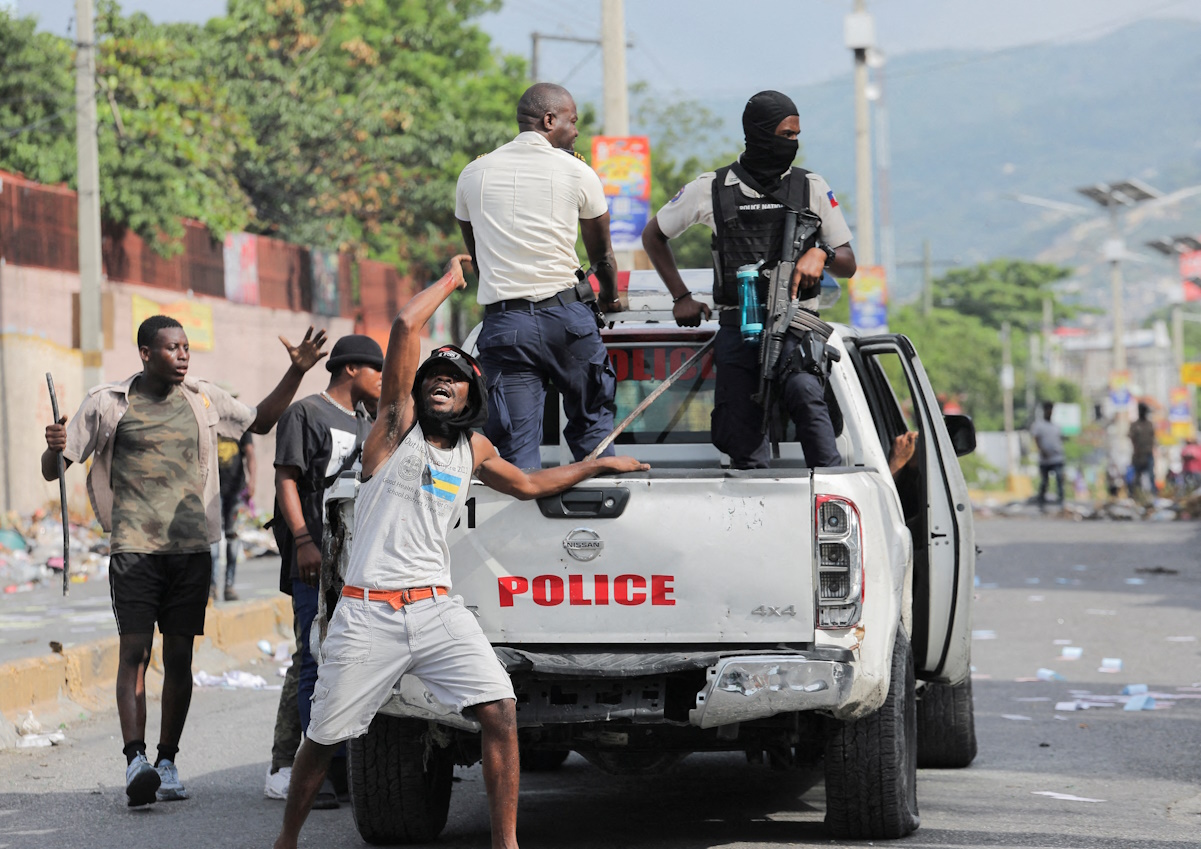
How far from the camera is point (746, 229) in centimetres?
669

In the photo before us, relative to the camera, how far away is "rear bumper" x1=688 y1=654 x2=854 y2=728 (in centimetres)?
532

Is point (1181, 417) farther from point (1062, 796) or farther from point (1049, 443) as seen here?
point (1062, 796)

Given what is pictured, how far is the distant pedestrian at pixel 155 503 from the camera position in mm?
6992

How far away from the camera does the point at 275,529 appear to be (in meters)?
7.21

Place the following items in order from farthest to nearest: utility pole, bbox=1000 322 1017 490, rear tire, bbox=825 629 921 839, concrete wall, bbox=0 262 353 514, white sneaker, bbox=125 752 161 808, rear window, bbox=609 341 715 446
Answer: utility pole, bbox=1000 322 1017 490 < concrete wall, bbox=0 262 353 514 < rear window, bbox=609 341 715 446 < white sneaker, bbox=125 752 161 808 < rear tire, bbox=825 629 921 839

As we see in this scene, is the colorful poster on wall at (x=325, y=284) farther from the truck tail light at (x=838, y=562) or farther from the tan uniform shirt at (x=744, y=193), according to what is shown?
the truck tail light at (x=838, y=562)

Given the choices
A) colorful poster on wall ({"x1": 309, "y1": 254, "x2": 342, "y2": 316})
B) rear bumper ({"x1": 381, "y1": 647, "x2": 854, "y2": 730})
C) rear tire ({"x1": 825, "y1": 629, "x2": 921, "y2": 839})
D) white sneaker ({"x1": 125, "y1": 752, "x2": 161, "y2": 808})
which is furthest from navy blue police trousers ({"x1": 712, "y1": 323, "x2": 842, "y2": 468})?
colorful poster on wall ({"x1": 309, "y1": 254, "x2": 342, "y2": 316})

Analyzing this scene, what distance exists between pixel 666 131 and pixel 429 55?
13.2m

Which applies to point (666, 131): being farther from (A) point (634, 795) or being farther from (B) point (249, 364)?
(A) point (634, 795)

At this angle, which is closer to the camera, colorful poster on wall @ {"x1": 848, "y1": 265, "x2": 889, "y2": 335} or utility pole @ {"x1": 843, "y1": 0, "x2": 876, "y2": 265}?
colorful poster on wall @ {"x1": 848, "y1": 265, "x2": 889, "y2": 335}

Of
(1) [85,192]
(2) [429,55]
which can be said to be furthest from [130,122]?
(2) [429,55]

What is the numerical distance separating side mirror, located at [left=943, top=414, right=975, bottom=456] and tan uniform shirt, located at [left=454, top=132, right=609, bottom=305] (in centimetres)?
216

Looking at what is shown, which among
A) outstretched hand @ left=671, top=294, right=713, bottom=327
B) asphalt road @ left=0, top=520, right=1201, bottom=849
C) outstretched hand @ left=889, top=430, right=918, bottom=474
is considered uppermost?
outstretched hand @ left=671, top=294, right=713, bottom=327

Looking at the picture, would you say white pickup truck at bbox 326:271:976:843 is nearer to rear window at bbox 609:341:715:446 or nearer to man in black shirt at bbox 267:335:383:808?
man in black shirt at bbox 267:335:383:808
